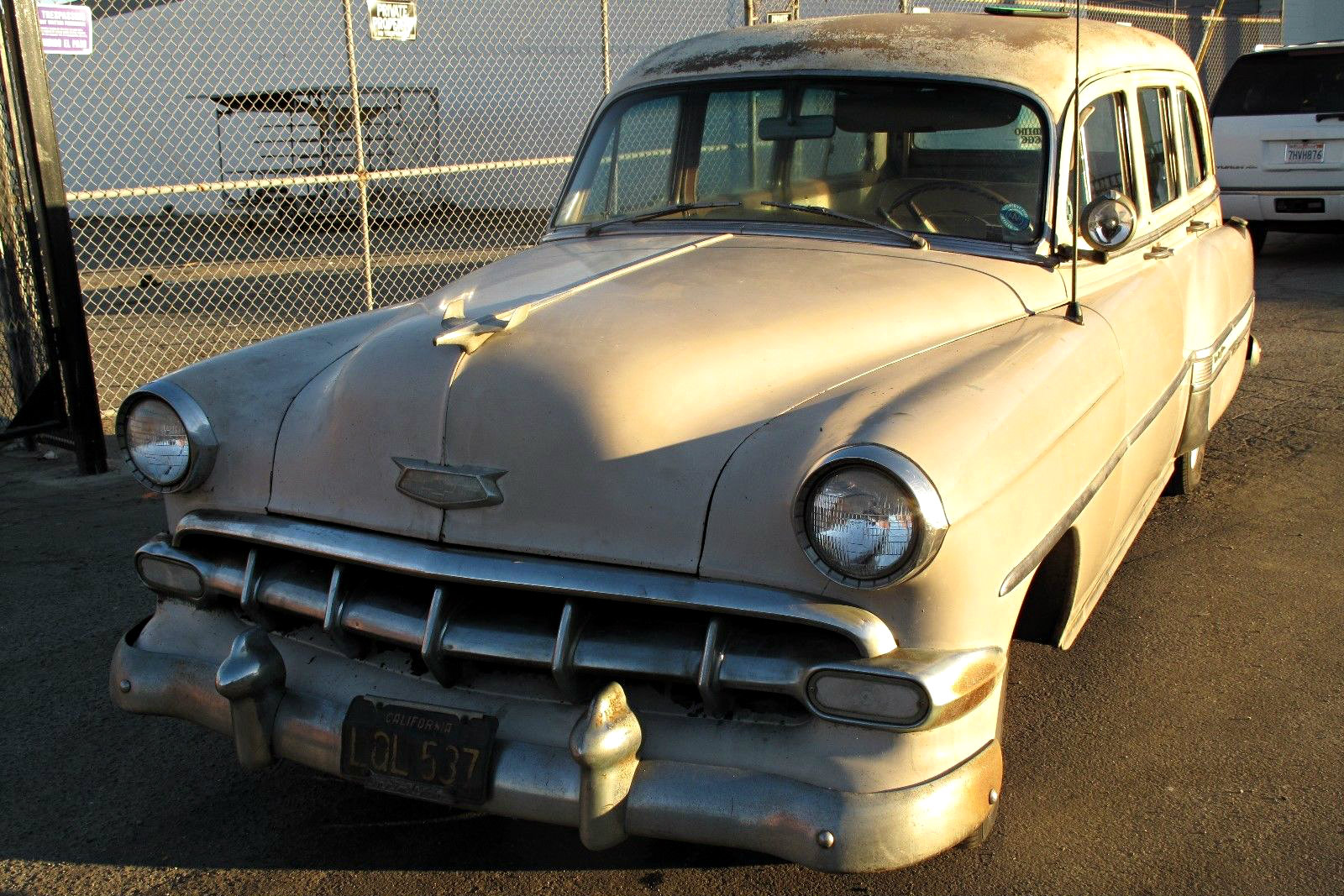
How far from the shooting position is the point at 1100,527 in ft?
10.4

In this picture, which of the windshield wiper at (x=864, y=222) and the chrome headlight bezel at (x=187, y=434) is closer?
the chrome headlight bezel at (x=187, y=434)

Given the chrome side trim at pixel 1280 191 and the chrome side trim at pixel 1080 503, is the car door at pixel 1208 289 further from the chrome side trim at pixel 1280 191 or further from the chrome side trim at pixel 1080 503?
the chrome side trim at pixel 1280 191

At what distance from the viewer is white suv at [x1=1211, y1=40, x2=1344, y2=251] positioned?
10258mm

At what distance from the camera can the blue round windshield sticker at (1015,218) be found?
3.59 metres

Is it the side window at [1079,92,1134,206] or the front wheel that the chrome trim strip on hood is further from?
the front wheel

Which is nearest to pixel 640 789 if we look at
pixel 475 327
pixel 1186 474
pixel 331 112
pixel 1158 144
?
pixel 475 327

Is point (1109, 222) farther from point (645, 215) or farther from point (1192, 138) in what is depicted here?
point (1192, 138)

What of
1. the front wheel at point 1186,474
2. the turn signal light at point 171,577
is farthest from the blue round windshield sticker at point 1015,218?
the turn signal light at point 171,577

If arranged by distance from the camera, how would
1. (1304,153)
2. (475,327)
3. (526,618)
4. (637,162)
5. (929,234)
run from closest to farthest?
(526,618) < (475,327) < (929,234) < (637,162) < (1304,153)

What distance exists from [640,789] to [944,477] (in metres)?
A: 0.80

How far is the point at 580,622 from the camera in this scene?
247 centimetres

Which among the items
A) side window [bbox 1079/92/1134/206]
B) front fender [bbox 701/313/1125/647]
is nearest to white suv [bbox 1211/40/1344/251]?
side window [bbox 1079/92/1134/206]

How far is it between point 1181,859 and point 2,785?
2.84 meters

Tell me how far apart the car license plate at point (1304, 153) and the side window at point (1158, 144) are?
6.39m
